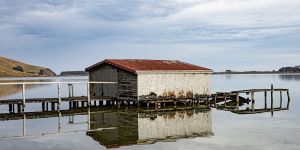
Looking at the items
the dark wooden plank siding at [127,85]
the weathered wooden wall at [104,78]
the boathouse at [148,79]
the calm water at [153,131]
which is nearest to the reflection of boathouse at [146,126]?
the calm water at [153,131]

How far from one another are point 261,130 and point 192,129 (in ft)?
14.6

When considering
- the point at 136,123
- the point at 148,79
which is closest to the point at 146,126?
the point at 136,123

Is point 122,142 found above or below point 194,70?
below

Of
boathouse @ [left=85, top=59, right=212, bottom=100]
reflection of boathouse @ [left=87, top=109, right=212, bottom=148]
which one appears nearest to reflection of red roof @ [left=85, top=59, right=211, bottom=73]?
boathouse @ [left=85, top=59, right=212, bottom=100]

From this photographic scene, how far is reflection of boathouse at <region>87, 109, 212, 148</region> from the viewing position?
78.9 ft

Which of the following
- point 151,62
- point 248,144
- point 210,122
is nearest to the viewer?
point 248,144

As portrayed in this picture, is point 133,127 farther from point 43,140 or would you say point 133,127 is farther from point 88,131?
point 43,140

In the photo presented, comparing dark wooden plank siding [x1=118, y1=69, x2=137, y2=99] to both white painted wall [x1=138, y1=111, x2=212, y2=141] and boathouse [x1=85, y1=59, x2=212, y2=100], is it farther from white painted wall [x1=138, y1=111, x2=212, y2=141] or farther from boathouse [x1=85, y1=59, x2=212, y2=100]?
Result: white painted wall [x1=138, y1=111, x2=212, y2=141]

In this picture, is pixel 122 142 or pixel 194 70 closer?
pixel 122 142

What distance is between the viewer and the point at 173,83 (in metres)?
41.3

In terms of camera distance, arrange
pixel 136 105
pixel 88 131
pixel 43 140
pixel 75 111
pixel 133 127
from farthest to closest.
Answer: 1. pixel 136 105
2. pixel 75 111
3. pixel 133 127
4. pixel 88 131
5. pixel 43 140

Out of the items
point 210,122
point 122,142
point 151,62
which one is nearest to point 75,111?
point 151,62

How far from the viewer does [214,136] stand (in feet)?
80.5

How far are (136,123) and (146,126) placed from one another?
158cm
